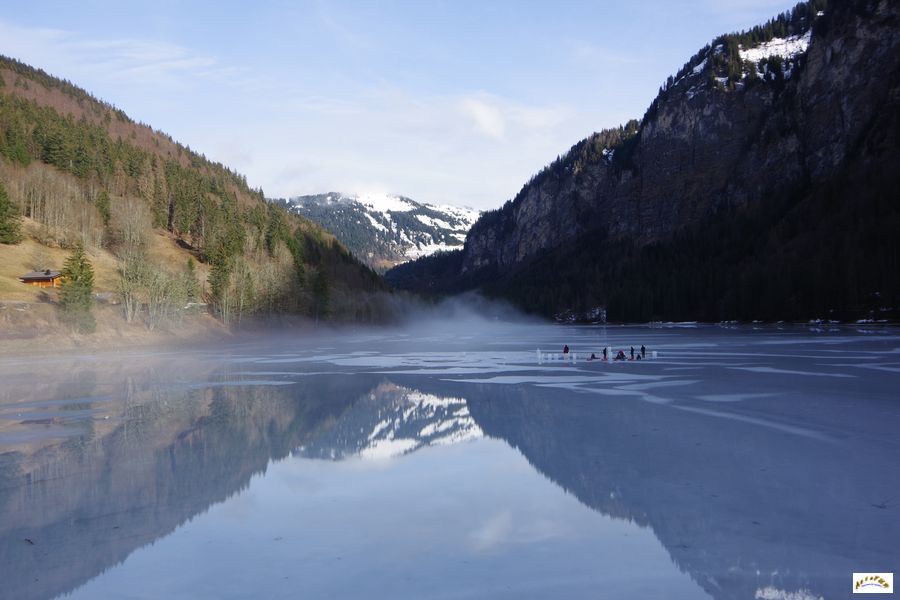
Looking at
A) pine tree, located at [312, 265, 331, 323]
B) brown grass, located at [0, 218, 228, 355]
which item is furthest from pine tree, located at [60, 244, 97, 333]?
pine tree, located at [312, 265, 331, 323]

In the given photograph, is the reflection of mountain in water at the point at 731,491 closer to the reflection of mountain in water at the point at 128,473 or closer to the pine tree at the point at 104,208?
the reflection of mountain in water at the point at 128,473

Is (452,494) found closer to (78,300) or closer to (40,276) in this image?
(78,300)

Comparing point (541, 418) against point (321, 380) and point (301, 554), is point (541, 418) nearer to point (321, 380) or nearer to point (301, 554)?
point (301, 554)

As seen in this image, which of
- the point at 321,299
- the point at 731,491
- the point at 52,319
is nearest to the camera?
the point at 731,491

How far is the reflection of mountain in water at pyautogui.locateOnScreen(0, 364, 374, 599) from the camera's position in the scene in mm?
8828

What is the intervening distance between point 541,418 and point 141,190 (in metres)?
124

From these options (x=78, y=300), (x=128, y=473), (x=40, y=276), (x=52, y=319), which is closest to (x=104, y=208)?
A: (x=40, y=276)

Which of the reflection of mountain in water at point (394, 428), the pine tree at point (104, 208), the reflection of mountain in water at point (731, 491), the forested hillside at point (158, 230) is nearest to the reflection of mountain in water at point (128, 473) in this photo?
the reflection of mountain in water at point (394, 428)

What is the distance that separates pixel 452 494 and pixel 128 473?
682 centimetres

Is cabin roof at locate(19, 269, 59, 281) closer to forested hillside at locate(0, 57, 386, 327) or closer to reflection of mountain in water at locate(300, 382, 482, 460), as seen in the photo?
forested hillside at locate(0, 57, 386, 327)

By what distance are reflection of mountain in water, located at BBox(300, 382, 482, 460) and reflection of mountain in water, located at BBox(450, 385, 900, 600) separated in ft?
3.80

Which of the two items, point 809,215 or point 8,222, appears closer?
point 8,222

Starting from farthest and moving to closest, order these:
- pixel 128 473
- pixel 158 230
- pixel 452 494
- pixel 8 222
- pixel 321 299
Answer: pixel 158 230 < pixel 321 299 < pixel 8 222 < pixel 128 473 < pixel 452 494

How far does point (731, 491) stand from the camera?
453 inches
